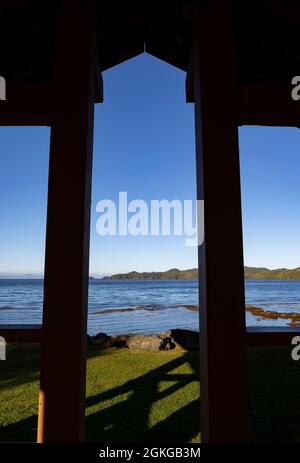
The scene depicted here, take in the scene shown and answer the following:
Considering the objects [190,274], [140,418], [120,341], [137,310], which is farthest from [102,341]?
[190,274]

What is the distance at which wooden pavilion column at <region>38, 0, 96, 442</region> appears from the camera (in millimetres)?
1647

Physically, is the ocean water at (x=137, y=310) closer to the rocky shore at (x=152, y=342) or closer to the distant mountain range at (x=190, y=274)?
the rocky shore at (x=152, y=342)

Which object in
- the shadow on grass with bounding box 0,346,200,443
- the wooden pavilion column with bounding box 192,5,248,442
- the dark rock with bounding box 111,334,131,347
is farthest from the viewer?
the dark rock with bounding box 111,334,131,347

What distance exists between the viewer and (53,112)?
193 cm

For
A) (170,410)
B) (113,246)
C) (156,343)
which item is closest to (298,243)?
(113,246)

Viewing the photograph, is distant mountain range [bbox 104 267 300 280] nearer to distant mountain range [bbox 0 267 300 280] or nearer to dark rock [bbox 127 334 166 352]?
distant mountain range [bbox 0 267 300 280]

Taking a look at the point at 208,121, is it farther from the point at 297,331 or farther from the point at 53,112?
the point at 297,331

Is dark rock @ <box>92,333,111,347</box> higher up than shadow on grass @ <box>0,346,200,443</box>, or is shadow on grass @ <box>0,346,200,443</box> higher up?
shadow on grass @ <box>0,346,200,443</box>

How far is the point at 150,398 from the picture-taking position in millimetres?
3916

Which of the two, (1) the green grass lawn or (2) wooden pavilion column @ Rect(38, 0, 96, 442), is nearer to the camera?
(2) wooden pavilion column @ Rect(38, 0, 96, 442)

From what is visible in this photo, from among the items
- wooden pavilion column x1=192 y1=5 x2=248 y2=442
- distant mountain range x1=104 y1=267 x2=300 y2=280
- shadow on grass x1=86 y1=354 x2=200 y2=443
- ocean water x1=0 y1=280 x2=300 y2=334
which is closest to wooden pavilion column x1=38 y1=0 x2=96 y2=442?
wooden pavilion column x1=192 y1=5 x2=248 y2=442

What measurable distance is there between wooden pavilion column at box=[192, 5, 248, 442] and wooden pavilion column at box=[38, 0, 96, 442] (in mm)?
697

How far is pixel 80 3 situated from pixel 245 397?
8.51ft
